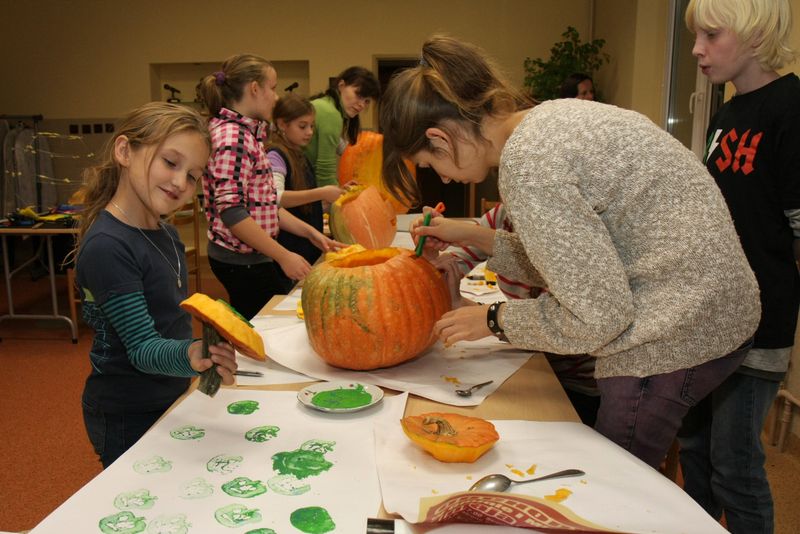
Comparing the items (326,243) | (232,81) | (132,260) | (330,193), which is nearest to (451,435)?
(132,260)

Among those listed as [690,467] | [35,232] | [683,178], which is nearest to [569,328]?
[683,178]

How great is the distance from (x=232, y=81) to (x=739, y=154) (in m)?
1.54

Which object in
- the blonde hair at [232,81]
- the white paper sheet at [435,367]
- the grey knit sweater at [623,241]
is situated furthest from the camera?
the blonde hair at [232,81]

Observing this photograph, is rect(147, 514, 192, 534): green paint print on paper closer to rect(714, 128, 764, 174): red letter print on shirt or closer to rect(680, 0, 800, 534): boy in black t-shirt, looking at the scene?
rect(680, 0, 800, 534): boy in black t-shirt

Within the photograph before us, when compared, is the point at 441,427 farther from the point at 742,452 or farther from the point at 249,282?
the point at 249,282

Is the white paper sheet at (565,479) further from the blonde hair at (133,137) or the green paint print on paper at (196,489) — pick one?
the blonde hair at (133,137)

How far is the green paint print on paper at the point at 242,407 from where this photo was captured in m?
1.13

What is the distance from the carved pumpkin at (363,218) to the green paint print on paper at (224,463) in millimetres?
1427

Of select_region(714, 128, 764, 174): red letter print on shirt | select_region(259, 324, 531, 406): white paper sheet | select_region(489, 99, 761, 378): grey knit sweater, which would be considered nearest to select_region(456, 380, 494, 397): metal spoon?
select_region(259, 324, 531, 406): white paper sheet

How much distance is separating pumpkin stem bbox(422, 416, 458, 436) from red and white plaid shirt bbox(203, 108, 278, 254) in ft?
4.08

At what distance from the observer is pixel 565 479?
88cm

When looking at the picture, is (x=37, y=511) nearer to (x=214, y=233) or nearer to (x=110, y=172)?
(x=214, y=233)

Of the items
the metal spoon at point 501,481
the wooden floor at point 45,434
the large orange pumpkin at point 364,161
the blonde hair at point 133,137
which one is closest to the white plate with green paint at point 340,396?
the metal spoon at point 501,481

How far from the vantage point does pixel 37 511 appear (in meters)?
2.21
